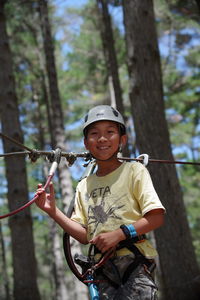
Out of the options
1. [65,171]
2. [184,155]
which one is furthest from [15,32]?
[184,155]

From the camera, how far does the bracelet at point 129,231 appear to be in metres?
2.20

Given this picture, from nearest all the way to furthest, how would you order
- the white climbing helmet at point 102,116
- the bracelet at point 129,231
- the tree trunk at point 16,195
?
the bracelet at point 129,231 → the white climbing helmet at point 102,116 → the tree trunk at point 16,195

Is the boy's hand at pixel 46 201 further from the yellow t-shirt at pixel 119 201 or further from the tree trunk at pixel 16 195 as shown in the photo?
the tree trunk at pixel 16 195

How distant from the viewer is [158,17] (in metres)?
16.9

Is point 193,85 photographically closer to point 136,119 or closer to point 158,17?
point 158,17

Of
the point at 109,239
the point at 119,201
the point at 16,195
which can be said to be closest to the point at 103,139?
the point at 119,201

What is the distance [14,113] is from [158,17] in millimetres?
10421

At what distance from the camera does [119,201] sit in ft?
7.81

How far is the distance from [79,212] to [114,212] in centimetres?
33

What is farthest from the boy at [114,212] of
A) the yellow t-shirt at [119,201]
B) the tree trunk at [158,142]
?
the tree trunk at [158,142]

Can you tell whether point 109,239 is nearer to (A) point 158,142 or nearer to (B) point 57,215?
(B) point 57,215

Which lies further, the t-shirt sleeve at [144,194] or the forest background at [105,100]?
the forest background at [105,100]

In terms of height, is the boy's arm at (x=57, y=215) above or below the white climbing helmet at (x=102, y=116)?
below

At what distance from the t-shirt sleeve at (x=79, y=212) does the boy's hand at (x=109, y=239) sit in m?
0.35
